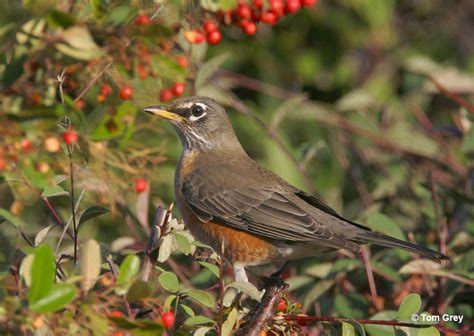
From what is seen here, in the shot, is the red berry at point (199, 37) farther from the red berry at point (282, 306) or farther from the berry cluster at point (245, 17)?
the red berry at point (282, 306)

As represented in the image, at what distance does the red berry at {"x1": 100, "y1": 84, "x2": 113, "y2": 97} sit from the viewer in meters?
3.99

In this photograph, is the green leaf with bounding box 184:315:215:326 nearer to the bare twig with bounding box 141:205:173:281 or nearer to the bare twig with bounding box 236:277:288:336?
the bare twig with bounding box 236:277:288:336

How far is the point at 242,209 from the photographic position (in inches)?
200

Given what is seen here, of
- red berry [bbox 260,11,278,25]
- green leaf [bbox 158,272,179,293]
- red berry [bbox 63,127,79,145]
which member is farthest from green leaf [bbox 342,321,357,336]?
red berry [bbox 260,11,278,25]

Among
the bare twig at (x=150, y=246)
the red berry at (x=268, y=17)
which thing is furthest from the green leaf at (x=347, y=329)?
the red berry at (x=268, y=17)

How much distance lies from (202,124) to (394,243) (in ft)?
5.82

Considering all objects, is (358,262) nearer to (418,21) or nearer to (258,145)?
(258,145)

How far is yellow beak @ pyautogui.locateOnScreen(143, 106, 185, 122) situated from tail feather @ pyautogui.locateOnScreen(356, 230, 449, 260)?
138cm

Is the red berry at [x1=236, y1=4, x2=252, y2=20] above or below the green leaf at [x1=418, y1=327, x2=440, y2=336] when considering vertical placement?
above

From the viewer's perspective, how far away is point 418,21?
8.41 metres

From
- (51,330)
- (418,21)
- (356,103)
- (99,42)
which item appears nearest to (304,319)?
(51,330)

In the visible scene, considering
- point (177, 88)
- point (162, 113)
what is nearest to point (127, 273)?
point (177, 88)

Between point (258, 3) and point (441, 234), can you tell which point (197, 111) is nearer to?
point (258, 3)

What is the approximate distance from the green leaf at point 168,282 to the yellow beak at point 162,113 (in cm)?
171
